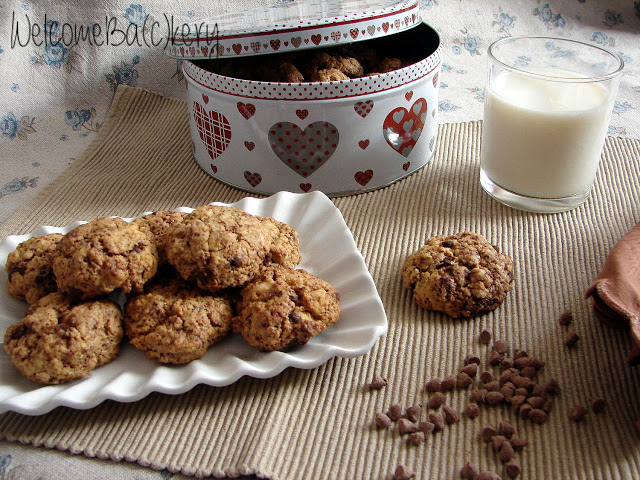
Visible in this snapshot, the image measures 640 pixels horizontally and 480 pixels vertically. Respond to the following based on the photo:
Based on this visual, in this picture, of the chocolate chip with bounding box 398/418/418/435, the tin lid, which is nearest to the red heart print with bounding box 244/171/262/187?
the tin lid

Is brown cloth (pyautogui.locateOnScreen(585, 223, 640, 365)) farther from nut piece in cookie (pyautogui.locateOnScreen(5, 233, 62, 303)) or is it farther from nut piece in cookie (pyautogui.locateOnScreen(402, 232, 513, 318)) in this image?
nut piece in cookie (pyautogui.locateOnScreen(5, 233, 62, 303))

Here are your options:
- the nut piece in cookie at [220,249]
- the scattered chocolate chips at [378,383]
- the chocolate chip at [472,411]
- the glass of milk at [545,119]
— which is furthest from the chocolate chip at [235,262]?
the glass of milk at [545,119]

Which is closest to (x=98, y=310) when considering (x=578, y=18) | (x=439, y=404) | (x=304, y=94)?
(x=439, y=404)

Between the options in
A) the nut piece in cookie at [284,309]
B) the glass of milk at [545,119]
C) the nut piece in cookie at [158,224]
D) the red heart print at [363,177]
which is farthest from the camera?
the red heart print at [363,177]

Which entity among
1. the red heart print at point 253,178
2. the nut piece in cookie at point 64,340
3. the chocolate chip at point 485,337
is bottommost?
the red heart print at point 253,178

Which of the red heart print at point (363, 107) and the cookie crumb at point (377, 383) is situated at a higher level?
the red heart print at point (363, 107)

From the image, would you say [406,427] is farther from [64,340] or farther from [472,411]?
[64,340]

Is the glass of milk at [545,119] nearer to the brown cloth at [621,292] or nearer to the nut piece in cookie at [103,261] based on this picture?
the brown cloth at [621,292]
